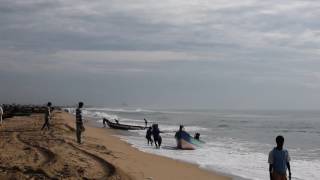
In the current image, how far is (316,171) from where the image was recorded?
18.1 meters

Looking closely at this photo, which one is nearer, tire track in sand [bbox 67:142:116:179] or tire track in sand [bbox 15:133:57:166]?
tire track in sand [bbox 67:142:116:179]

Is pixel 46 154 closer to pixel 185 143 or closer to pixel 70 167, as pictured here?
pixel 70 167

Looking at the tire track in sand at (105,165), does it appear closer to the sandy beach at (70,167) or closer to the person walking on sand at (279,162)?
the sandy beach at (70,167)

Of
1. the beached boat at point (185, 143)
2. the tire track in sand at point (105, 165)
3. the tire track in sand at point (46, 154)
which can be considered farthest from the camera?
the beached boat at point (185, 143)

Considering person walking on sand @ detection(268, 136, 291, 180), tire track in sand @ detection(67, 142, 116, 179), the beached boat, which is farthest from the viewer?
the beached boat

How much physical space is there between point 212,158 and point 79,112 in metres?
6.39

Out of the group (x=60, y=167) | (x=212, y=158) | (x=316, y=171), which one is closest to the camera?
(x=60, y=167)

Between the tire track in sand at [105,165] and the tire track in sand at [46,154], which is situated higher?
the tire track in sand at [46,154]

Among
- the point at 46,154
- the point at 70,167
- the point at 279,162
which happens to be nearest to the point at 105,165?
the point at 70,167

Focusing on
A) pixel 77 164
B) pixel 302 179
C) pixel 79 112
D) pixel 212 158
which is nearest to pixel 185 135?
pixel 212 158

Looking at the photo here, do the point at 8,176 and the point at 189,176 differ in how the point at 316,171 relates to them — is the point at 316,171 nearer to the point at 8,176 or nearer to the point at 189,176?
the point at 189,176

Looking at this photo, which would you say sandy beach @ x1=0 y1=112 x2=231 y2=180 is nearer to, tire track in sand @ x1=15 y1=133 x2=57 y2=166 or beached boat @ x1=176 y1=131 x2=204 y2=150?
tire track in sand @ x1=15 y1=133 x2=57 y2=166

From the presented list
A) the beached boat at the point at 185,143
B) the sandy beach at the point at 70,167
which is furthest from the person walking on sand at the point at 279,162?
the beached boat at the point at 185,143

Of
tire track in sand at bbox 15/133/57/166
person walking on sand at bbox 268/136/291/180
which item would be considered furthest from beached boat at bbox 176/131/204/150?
person walking on sand at bbox 268/136/291/180
